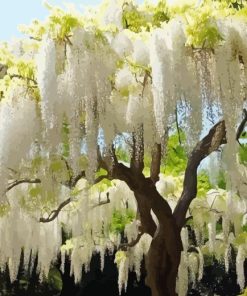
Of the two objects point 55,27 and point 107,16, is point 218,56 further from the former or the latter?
point 107,16

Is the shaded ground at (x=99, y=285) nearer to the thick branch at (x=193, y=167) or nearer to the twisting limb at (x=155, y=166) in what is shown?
the twisting limb at (x=155, y=166)

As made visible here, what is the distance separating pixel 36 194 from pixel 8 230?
3158mm

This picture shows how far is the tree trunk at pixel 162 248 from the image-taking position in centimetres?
838

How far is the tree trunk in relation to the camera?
8375 mm

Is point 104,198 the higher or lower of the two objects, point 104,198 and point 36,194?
the higher

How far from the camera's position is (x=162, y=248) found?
8461 mm

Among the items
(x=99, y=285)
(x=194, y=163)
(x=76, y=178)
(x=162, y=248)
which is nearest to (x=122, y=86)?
(x=76, y=178)

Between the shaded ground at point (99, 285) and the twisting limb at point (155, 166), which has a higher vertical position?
the shaded ground at point (99, 285)

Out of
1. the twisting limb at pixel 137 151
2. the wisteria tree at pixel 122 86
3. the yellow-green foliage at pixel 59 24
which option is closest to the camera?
the yellow-green foliage at pixel 59 24

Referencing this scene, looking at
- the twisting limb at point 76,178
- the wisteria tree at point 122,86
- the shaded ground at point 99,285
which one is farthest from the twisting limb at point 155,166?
the shaded ground at point 99,285

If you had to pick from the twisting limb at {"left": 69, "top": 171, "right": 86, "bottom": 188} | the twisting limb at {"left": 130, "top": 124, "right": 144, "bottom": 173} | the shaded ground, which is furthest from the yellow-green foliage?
the shaded ground

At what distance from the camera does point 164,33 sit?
6.60 meters

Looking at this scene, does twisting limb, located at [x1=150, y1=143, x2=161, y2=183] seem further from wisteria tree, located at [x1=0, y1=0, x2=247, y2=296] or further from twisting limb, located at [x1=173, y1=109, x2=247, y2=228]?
wisteria tree, located at [x1=0, y1=0, x2=247, y2=296]

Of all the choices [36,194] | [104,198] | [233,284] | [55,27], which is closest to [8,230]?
[104,198]
